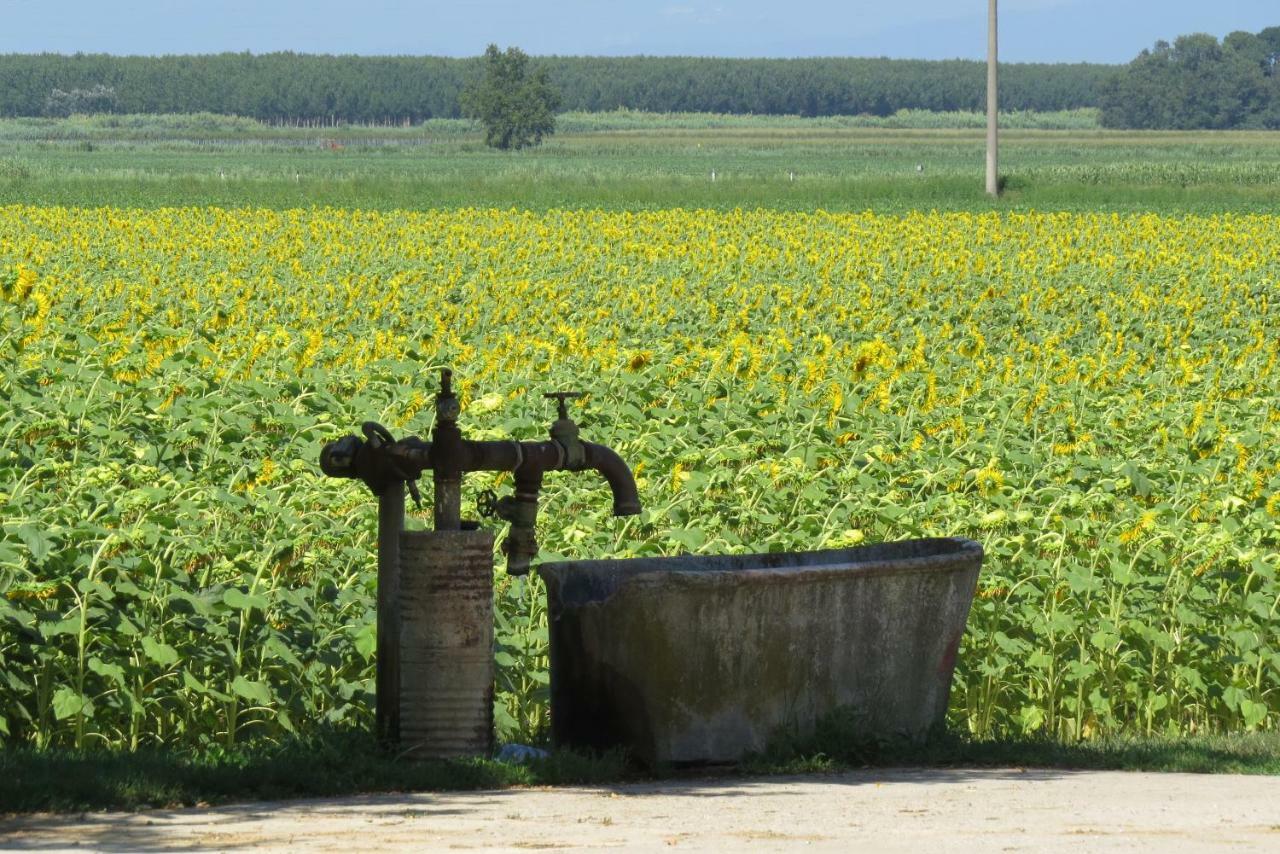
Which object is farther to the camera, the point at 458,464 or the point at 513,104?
the point at 513,104

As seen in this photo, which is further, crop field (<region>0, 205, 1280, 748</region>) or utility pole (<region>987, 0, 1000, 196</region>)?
utility pole (<region>987, 0, 1000, 196</region>)

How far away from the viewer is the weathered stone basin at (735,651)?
293 inches

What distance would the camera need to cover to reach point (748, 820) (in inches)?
248

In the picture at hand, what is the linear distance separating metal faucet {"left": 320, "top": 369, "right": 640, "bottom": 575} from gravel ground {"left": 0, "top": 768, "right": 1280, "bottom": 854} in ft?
3.79

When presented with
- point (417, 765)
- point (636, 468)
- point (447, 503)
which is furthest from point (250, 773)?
point (636, 468)

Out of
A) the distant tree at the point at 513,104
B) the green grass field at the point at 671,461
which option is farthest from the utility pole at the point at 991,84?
the distant tree at the point at 513,104

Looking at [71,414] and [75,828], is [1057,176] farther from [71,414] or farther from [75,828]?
[75,828]

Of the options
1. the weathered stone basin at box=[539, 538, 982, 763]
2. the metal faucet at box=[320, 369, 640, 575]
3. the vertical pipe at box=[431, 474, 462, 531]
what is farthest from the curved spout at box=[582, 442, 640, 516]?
the vertical pipe at box=[431, 474, 462, 531]

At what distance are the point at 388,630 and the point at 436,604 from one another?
10.2 inches

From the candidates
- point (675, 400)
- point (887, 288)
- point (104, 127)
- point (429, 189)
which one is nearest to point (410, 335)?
point (675, 400)

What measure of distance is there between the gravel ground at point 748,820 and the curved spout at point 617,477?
123cm

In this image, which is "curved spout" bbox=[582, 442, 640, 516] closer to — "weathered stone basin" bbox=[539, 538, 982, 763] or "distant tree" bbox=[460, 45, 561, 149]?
"weathered stone basin" bbox=[539, 538, 982, 763]

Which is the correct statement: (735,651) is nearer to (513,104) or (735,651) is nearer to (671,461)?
(671,461)

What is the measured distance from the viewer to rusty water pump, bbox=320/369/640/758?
7285 millimetres
